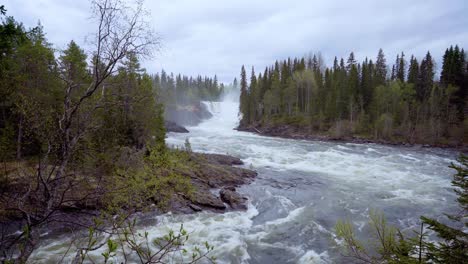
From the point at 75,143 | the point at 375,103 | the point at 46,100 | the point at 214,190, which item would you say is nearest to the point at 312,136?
the point at 375,103

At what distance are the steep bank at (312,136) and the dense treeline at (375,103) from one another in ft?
1.76

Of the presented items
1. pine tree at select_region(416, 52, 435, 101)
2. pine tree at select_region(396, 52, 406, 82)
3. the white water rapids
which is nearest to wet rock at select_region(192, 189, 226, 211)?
the white water rapids

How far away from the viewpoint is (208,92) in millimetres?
115812

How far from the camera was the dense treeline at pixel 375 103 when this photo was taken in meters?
45.6

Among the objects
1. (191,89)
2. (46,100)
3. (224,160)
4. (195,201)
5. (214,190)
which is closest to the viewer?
(46,100)

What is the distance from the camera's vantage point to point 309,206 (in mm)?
14789

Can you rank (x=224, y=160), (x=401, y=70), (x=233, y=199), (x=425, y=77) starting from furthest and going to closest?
(x=401, y=70) → (x=425, y=77) → (x=224, y=160) → (x=233, y=199)

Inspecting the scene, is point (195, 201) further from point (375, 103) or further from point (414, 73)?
point (414, 73)

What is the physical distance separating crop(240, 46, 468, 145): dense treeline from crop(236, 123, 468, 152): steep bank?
54 centimetres

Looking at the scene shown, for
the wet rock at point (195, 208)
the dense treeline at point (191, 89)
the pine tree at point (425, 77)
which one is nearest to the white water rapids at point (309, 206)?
the wet rock at point (195, 208)

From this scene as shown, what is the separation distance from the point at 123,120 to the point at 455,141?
47.7m

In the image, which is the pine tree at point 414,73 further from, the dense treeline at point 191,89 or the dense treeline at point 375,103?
the dense treeline at point 191,89

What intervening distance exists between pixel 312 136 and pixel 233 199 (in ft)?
127

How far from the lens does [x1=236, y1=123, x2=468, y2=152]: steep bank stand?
40934 mm
